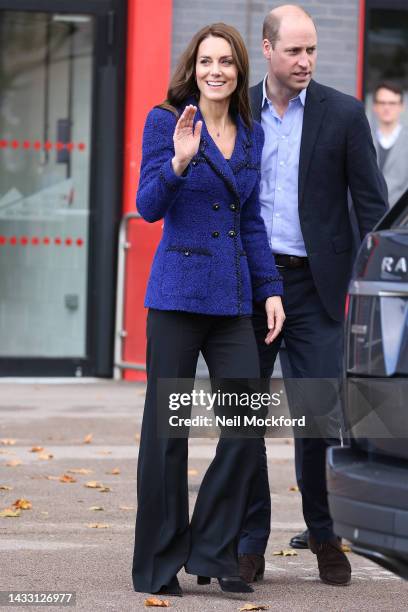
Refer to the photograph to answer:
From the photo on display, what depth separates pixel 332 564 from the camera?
5789mm

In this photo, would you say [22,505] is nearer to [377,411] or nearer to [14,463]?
[14,463]

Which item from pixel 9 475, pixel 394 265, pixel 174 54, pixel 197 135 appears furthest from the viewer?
pixel 174 54

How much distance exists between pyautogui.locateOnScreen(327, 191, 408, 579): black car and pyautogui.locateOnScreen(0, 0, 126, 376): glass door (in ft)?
26.7

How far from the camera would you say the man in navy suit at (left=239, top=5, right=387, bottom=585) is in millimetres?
5820

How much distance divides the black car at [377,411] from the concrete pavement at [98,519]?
1.28 meters

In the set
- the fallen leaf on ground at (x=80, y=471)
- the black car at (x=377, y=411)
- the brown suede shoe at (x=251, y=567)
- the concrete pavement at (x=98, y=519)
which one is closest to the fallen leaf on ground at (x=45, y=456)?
the concrete pavement at (x=98, y=519)

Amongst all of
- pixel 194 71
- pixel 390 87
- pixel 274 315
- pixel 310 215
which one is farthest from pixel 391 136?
pixel 194 71

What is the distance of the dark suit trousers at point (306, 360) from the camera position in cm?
584

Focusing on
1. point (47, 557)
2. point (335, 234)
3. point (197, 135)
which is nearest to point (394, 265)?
point (197, 135)

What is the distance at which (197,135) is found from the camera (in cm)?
516

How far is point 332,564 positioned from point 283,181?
1.49 metres

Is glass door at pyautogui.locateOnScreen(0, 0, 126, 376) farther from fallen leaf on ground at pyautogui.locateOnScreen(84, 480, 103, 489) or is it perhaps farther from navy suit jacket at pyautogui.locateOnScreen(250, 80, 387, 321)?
navy suit jacket at pyautogui.locateOnScreen(250, 80, 387, 321)

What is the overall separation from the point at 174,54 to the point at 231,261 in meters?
6.69

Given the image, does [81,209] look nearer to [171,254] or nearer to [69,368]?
[69,368]
